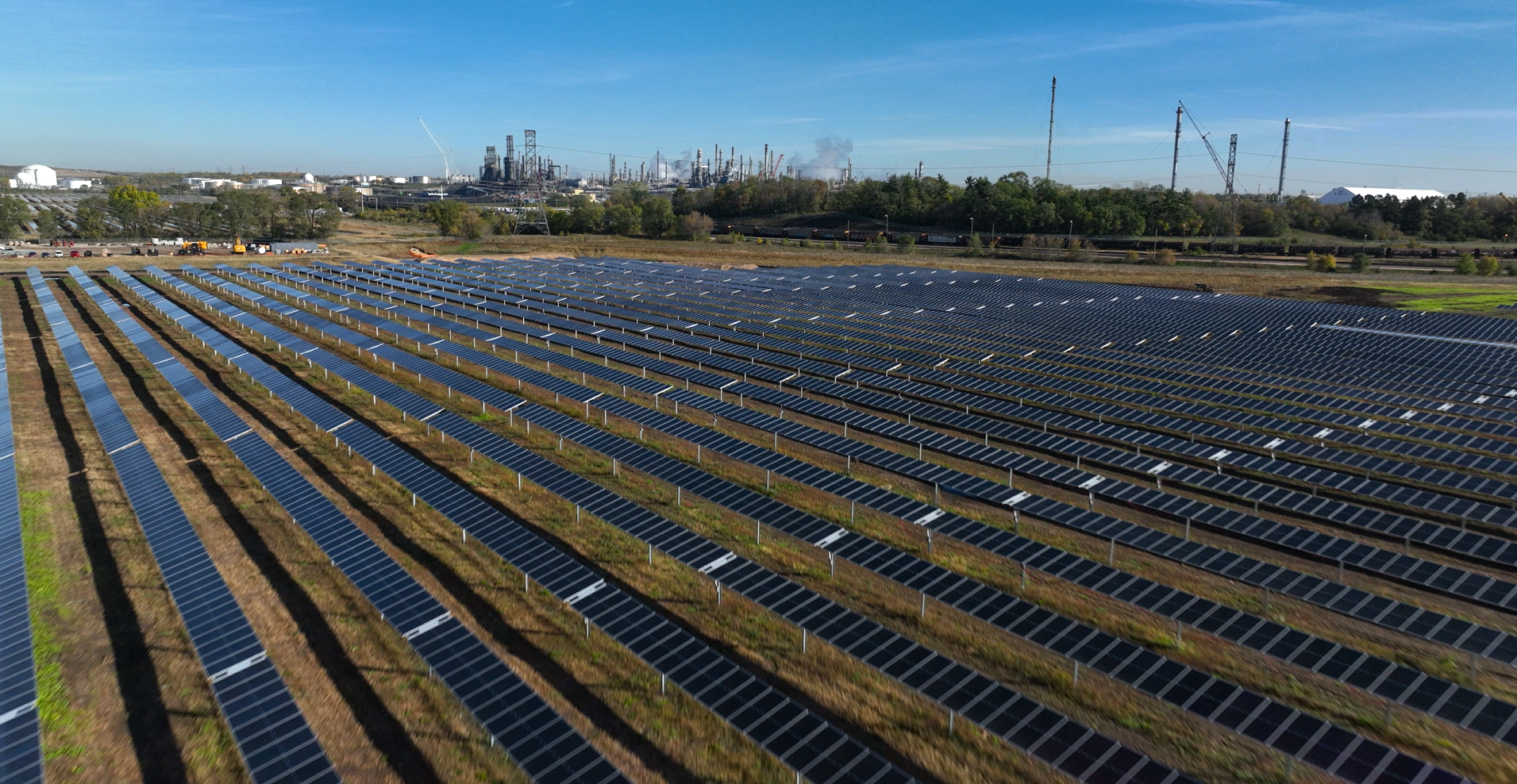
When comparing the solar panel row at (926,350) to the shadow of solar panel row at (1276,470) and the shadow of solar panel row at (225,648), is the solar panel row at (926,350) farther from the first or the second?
the shadow of solar panel row at (225,648)

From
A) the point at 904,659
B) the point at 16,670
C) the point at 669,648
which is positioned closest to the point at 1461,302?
the point at 904,659

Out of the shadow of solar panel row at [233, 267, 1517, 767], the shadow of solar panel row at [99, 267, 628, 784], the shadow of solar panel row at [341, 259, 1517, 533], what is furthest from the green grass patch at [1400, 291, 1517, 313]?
the shadow of solar panel row at [99, 267, 628, 784]

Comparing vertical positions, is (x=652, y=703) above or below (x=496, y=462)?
below

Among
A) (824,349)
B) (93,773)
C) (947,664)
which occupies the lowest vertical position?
(93,773)

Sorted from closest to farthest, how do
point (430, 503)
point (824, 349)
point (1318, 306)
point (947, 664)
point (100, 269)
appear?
point (947, 664)
point (430, 503)
point (824, 349)
point (1318, 306)
point (100, 269)

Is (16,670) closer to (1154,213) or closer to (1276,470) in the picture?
(1276,470)

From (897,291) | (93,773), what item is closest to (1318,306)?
(897,291)

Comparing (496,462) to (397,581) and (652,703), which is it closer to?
A: (397,581)
